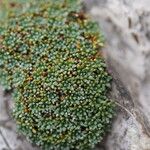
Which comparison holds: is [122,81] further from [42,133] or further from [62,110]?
[42,133]

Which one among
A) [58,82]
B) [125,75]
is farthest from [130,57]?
[58,82]

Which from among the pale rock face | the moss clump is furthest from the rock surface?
the moss clump

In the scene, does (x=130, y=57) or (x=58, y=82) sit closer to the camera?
(x=130, y=57)

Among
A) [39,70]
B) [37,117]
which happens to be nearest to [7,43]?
[39,70]

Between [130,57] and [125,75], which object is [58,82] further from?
[130,57]

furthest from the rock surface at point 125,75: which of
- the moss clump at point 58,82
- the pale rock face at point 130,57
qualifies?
the moss clump at point 58,82

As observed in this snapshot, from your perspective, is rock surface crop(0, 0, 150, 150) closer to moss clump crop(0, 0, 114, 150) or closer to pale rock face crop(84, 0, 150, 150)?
pale rock face crop(84, 0, 150, 150)
